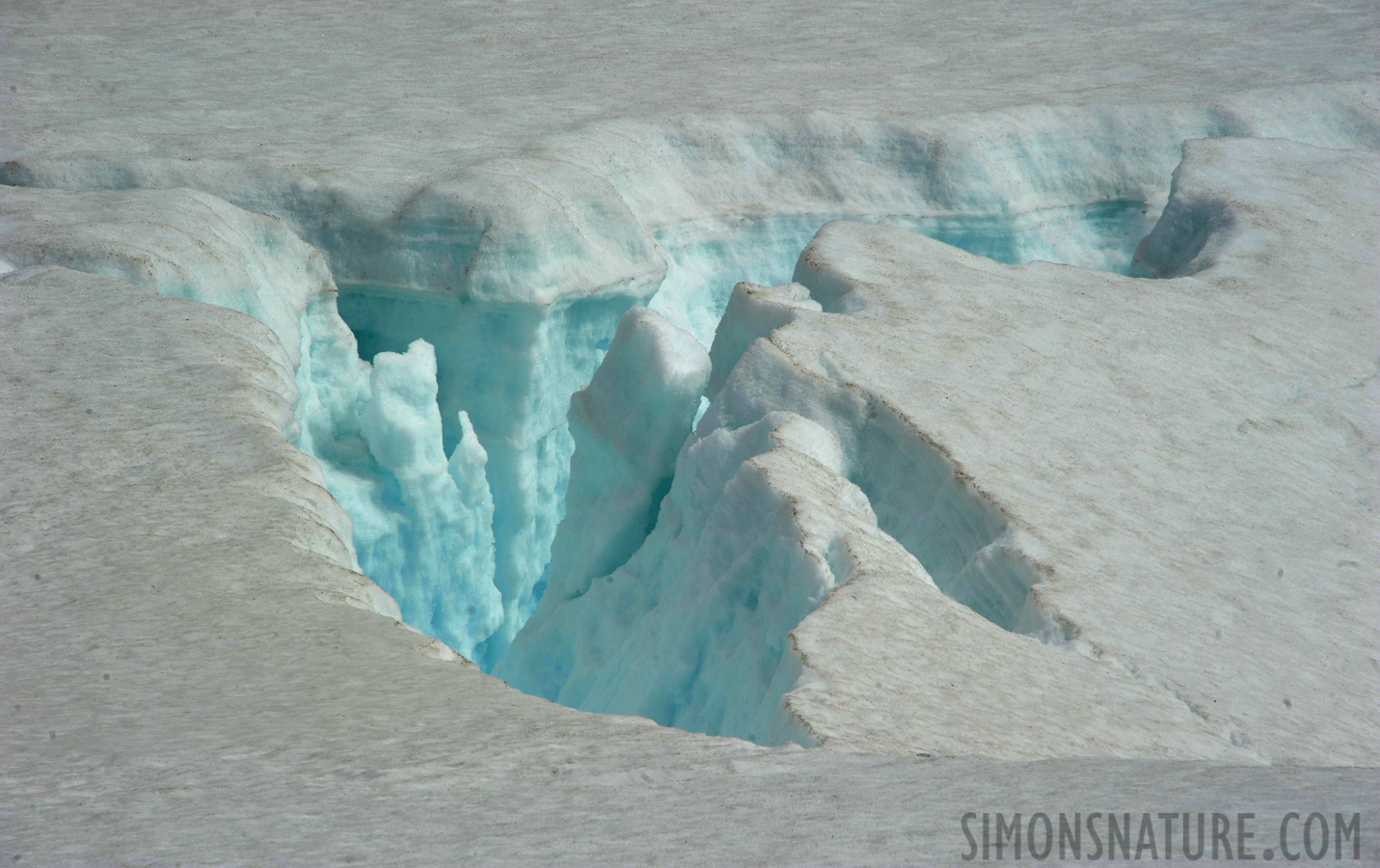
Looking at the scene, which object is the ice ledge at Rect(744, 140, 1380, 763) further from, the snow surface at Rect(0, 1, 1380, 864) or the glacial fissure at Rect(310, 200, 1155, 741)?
the glacial fissure at Rect(310, 200, 1155, 741)

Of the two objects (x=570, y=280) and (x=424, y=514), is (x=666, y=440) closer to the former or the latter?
(x=570, y=280)

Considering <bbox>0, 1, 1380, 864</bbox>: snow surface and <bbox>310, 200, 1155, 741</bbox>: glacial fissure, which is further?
<bbox>310, 200, 1155, 741</bbox>: glacial fissure

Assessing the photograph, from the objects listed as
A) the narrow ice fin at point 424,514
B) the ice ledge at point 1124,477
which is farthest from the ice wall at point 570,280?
the ice ledge at point 1124,477

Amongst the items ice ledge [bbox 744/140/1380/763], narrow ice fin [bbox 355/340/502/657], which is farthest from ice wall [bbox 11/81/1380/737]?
ice ledge [bbox 744/140/1380/763]

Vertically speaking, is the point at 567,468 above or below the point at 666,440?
below

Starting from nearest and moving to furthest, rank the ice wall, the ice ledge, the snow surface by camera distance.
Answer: the snow surface
the ice ledge
the ice wall

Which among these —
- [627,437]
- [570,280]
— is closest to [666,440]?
[627,437]

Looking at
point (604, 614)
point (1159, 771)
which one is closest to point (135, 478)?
point (604, 614)

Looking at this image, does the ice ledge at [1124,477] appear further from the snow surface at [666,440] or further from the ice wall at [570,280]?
the ice wall at [570,280]
